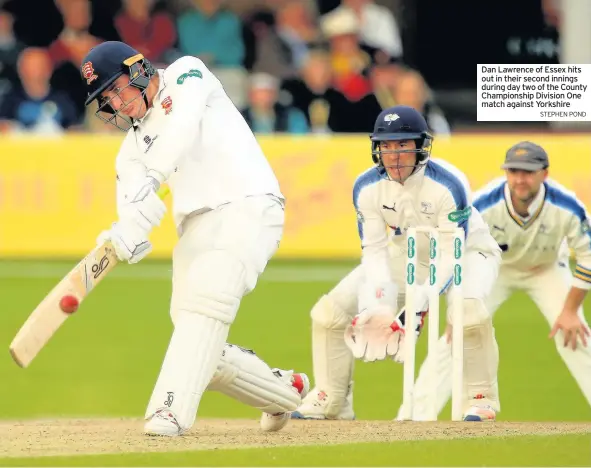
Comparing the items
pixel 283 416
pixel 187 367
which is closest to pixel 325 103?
pixel 283 416

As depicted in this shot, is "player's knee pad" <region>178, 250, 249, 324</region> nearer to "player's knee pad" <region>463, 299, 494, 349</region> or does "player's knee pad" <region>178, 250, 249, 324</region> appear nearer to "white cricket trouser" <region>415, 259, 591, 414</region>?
"player's knee pad" <region>463, 299, 494, 349</region>

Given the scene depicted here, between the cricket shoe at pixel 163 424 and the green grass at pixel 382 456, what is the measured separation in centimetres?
49

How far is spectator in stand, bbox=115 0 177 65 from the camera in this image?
15.9 meters

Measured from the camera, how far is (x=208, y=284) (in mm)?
6000

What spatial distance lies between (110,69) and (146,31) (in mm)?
10018

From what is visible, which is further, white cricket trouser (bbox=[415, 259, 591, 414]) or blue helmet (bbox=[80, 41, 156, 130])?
white cricket trouser (bbox=[415, 259, 591, 414])

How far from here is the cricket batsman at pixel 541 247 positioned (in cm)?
784

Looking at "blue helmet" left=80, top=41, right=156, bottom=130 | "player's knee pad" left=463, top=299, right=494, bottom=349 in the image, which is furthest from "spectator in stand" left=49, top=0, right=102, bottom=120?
"blue helmet" left=80, top=41, right=156, bottom=130

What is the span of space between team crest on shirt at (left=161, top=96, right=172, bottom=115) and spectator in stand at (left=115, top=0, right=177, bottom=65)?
9739 mm

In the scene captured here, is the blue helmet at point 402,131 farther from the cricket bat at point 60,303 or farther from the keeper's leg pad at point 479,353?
the cricket bat at point 60,303

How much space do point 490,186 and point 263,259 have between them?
239cm

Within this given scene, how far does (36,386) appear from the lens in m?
8.85

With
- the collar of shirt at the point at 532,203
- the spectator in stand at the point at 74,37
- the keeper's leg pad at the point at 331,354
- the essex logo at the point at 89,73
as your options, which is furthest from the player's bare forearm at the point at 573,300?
the spectator in stand at the point at 74,37

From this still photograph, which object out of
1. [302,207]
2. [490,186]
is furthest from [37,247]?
[490,186]
